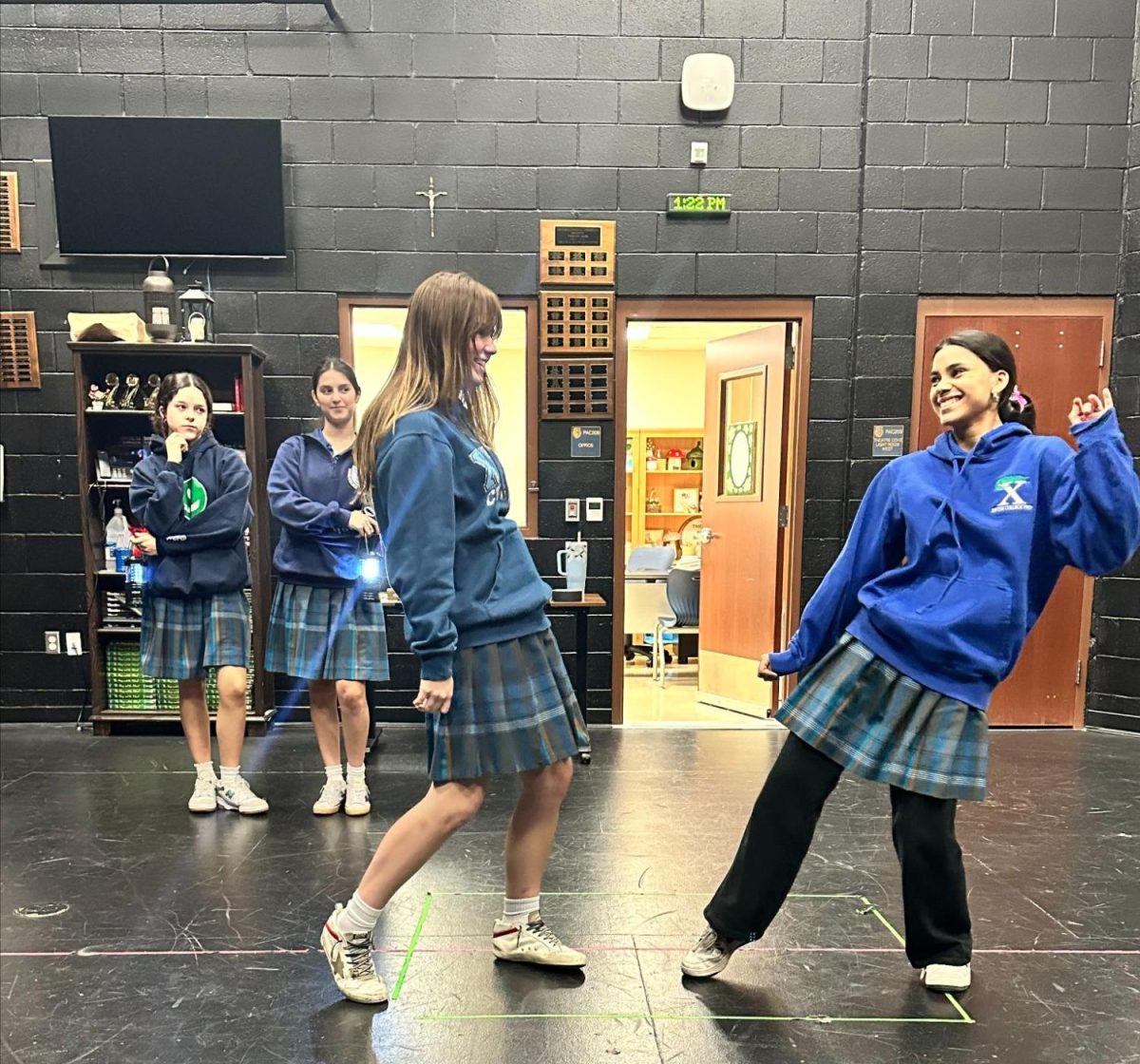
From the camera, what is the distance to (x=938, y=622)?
1.65 metres

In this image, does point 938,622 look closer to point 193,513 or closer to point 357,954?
point 357,954

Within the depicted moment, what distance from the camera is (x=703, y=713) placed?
431 cm

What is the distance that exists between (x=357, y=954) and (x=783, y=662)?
3.75 feet

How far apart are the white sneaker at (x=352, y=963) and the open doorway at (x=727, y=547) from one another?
2332 mm

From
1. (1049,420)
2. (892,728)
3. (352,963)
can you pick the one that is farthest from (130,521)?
(1049,420)

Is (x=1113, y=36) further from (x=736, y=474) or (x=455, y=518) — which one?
(x=455, y=518)

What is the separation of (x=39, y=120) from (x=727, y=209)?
3.22 metres

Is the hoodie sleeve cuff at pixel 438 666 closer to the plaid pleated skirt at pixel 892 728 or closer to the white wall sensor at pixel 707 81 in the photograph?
the plaid pleated skirt at pixel 892 728

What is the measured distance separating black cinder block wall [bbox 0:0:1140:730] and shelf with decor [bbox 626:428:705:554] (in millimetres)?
3285

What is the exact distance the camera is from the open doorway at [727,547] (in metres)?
3.93

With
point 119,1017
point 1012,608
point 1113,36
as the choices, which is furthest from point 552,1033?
point 1113,36

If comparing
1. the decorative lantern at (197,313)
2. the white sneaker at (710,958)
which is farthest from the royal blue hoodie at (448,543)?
the decorative lantern at (197,313)

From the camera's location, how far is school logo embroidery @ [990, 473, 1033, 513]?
1639 mm

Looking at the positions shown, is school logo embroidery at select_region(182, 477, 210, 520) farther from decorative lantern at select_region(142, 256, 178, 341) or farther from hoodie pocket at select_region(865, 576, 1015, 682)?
hoodie pocket at select_region(865, 576, 1015, 682)
